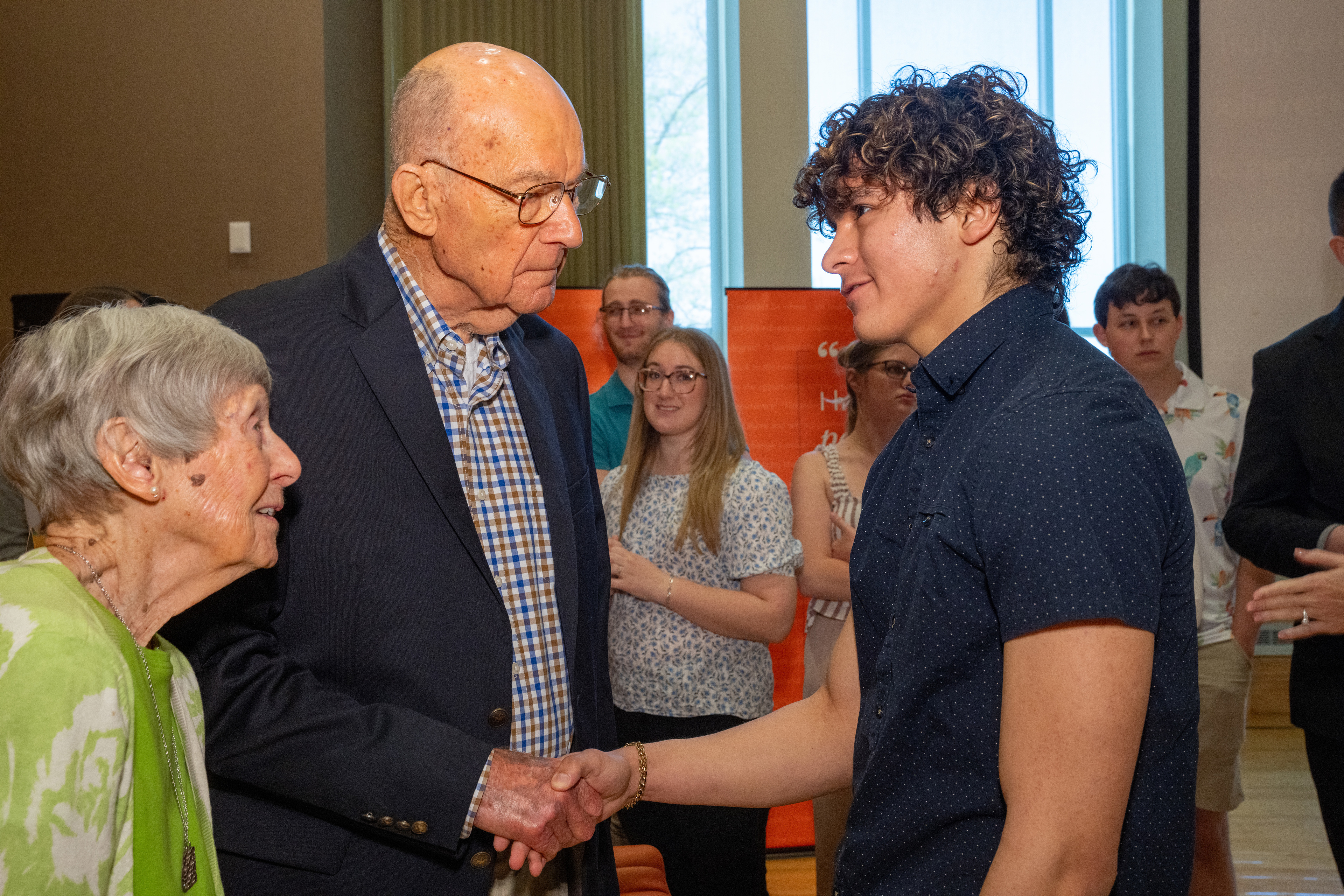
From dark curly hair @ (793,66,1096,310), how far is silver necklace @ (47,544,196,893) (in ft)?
3.39

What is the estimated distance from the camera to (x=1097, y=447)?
3.35 ft

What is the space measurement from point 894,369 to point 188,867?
2452 millimetres

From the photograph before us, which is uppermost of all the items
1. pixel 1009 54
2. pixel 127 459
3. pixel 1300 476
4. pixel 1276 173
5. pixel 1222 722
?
pixel 1009 54

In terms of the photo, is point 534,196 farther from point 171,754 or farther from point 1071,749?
point 1071,749

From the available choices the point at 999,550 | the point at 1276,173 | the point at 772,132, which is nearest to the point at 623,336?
the point at 772,132

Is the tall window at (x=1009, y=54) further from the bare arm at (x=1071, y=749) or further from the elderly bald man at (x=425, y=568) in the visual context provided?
the bare arm at (x=1071, y=749)

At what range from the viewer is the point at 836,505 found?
10.6 ft

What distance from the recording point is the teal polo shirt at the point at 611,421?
388 centimetres

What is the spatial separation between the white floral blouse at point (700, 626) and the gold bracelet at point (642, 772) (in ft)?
3.88

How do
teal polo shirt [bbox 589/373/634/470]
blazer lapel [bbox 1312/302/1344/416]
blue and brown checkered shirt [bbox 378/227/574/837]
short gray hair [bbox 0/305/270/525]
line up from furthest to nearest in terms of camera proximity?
1. teal polo shirt [bbox 589/373/634/470]
2. blazer lapel [bbox 1312/302/1344/416]
3. blue and brown checkered shirt [bbox 378/227/574/837]
4. short gray hair [bbox 0/305/270/525]

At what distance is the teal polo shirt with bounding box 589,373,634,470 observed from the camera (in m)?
3.88

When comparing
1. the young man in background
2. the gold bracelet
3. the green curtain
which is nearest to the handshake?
the gold bracelet

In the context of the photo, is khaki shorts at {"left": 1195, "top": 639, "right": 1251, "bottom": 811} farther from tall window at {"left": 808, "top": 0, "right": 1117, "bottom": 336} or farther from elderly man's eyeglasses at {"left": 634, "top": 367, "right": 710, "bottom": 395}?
tall window at {"left": 808, "top": 0, "right": 1117, "bottom": 336}

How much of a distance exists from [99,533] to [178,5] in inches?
178
